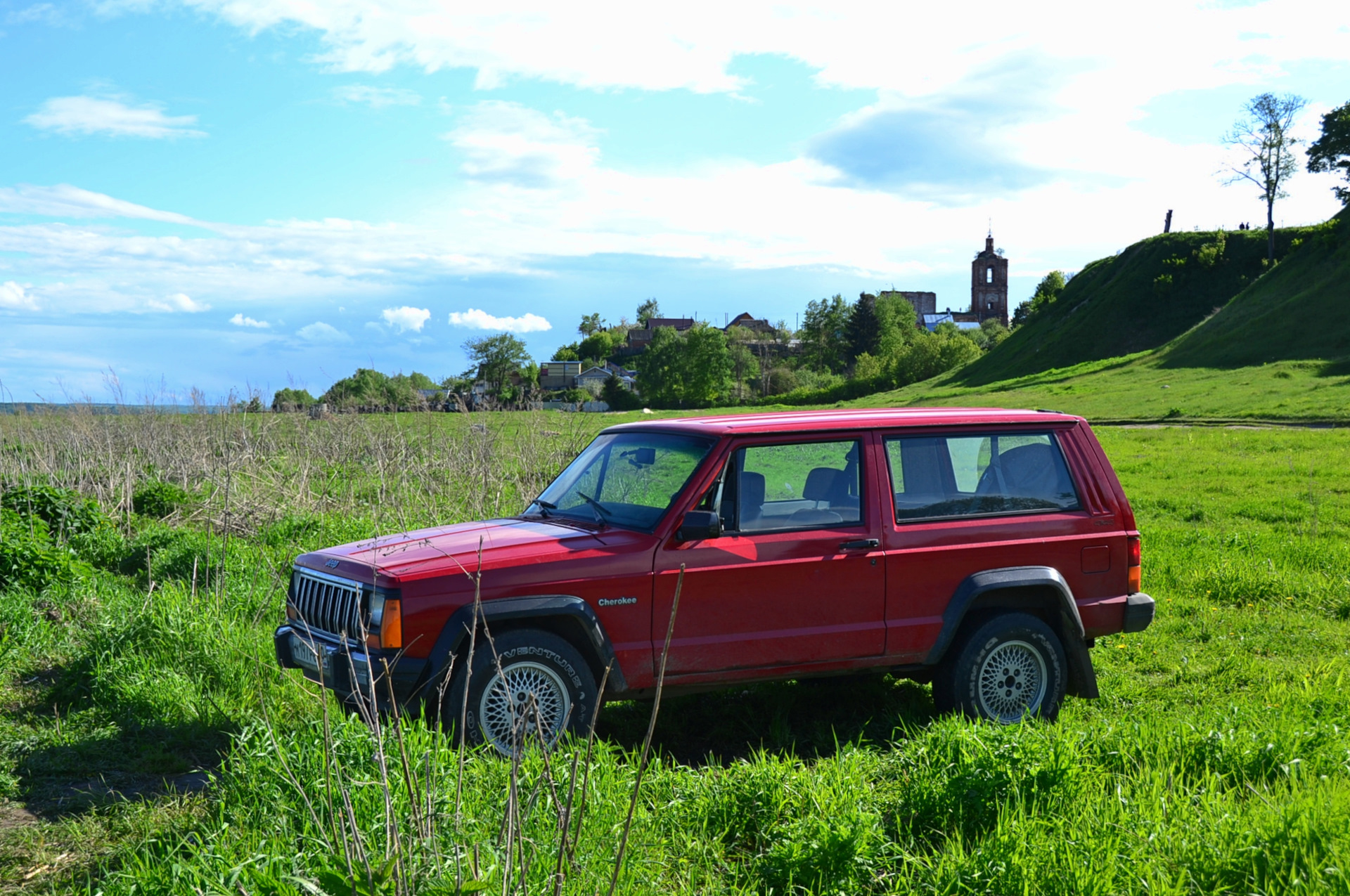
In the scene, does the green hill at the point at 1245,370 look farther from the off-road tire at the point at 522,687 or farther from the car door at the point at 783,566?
the off-road tire at the point at 522,687

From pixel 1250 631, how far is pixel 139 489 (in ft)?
44.9

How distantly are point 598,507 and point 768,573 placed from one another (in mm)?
1071

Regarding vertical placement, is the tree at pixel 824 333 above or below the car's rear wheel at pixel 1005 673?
above

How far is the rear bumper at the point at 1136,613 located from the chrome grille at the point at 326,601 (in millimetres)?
4540

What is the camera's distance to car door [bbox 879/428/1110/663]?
593cm

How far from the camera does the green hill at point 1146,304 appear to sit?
238 feet

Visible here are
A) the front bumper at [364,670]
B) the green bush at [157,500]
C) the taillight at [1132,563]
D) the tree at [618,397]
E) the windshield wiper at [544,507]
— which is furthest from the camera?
the tree at [618,397]

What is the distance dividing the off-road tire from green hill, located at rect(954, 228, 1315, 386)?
6807 centimetres

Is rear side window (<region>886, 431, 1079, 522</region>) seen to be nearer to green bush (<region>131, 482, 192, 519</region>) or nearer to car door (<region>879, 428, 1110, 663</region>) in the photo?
car door (<region>879, 428, 1110, 663</region>)

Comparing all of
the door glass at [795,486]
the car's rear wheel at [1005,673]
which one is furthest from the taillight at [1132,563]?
the door glass at [795,486]

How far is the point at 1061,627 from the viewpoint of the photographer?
20.6 feet

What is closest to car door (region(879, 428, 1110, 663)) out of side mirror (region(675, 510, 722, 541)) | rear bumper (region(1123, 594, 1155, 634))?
rear bumper (region(1123, 594, 1155, 634))

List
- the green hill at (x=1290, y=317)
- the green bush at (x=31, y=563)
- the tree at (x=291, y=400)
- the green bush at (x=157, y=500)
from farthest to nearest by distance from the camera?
the green hill at (x=1290, y=317) → the tree at (x=291, y=400) → the green bush at (x=157, y=500) → the green bush at (x=31, y=563)

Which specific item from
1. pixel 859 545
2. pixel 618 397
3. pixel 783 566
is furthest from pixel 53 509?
pixel 618 397
